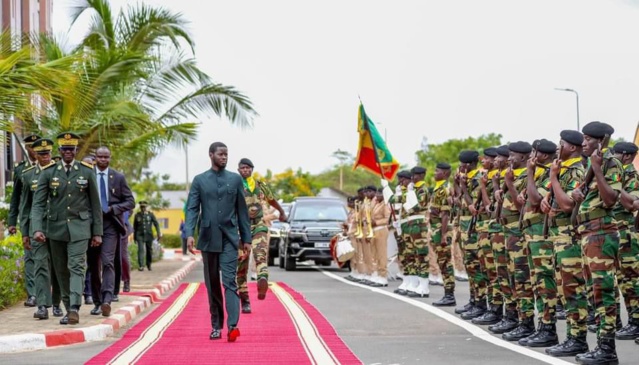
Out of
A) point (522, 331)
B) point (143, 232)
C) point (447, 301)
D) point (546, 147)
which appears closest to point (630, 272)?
point (522, 331)

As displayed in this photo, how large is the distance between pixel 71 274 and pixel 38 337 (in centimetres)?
174

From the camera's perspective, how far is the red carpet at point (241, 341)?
31.1ft

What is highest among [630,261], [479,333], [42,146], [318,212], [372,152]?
[372,152]

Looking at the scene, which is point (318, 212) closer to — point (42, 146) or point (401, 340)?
point (42, 146)

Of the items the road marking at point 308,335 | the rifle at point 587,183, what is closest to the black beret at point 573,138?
the rifle at point 587,183

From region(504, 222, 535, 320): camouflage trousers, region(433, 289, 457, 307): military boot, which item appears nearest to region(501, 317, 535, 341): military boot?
region(504, 222, 535, 320): camouflage trousers

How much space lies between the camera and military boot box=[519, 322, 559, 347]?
1052 centimetres

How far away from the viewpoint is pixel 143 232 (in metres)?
28.2

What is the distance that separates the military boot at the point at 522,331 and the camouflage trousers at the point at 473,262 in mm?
1884

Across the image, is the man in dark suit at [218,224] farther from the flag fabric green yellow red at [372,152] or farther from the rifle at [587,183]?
the flag fabric green yellow red at [372,152]

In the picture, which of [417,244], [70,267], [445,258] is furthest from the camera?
[417,244]

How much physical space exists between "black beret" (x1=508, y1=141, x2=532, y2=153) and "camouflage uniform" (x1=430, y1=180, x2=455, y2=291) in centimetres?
388

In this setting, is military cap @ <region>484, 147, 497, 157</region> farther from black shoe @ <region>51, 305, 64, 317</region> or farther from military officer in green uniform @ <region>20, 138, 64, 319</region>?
black shoe @ <region>51, 305, 64, 317</region>

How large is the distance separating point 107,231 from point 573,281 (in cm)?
655
